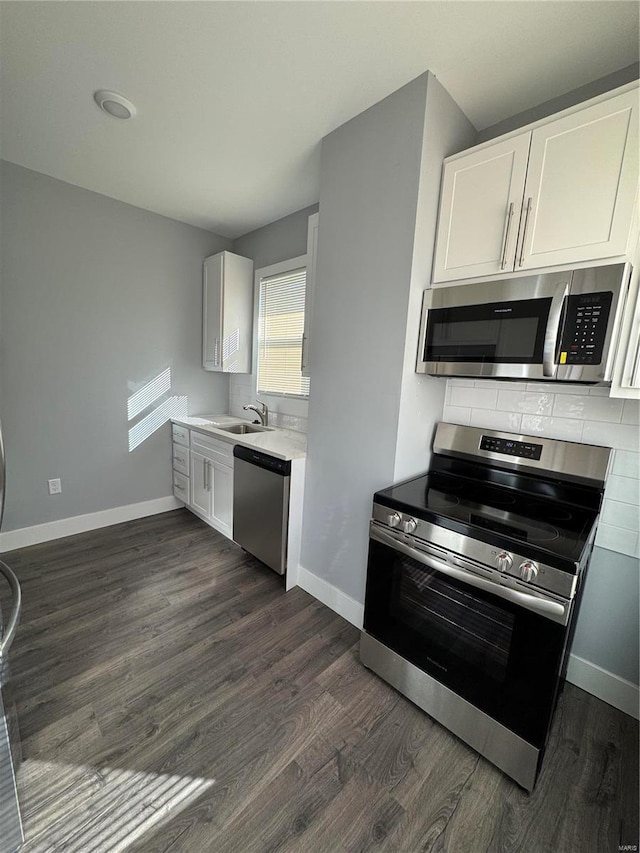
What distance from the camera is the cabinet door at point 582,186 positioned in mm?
1204

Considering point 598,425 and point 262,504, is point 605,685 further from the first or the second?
point 262,504

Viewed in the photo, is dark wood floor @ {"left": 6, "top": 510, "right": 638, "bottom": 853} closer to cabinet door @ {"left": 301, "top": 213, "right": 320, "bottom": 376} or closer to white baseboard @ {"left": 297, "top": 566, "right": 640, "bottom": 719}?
white baseboard @ {"left": 297, "top": 566, "right": 640, "bottom": 719}

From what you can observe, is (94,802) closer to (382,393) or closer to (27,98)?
(382,393)

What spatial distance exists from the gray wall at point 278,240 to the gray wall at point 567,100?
1.40 metres

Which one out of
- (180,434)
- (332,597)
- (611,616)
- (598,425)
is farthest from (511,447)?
(180,434)

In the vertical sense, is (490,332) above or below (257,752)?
above

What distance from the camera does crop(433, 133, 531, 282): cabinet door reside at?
1.43m

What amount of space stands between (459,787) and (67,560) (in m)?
2.71

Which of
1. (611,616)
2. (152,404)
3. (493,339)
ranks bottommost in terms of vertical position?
(611,616)

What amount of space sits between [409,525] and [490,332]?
0.92 metres

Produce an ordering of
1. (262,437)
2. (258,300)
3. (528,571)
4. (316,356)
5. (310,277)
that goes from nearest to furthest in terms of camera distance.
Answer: (528,571)
(316,356)
(310,277)
(262,437)
(258,300)

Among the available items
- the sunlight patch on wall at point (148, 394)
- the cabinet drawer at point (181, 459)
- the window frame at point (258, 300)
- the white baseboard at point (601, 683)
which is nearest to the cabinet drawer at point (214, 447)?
the cabinet drawer at point (181, 459)

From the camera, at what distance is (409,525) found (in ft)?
4.70

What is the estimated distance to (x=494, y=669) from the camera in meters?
1.26
